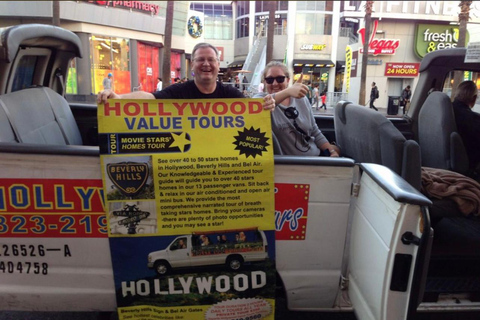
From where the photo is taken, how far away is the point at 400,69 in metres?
29.2

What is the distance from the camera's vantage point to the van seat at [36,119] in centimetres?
275

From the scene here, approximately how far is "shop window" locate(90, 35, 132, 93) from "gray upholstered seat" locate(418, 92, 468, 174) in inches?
884

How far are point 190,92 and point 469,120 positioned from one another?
9.81 feet

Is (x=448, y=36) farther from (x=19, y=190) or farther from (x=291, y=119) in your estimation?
(x=19, y=190)

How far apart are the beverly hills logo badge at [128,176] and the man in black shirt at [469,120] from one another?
3.54 m

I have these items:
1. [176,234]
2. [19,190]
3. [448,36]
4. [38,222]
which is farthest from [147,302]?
[448,36]

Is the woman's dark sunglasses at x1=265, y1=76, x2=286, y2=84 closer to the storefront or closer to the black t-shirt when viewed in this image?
the black t-shirt

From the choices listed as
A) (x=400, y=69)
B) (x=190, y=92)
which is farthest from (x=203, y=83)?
(x=400, y=69)

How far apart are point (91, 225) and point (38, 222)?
0.95 feet

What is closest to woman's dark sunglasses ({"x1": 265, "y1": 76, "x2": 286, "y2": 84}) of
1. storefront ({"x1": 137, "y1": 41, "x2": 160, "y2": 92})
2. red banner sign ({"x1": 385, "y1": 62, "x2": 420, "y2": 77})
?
storefront ({"x1": 137, "y1": 41, "x2": 160, "y2": 92})

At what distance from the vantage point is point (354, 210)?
2.22 metres

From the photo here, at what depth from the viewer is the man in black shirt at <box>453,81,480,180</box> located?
400 cm

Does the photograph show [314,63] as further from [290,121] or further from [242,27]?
[290,121]

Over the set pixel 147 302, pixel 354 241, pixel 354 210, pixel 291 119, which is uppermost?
pixel 291 119
